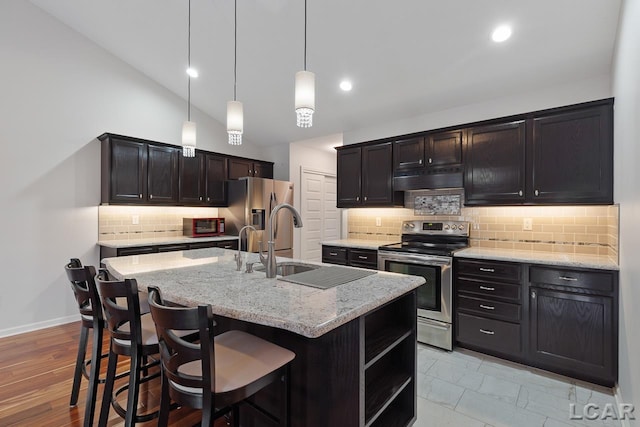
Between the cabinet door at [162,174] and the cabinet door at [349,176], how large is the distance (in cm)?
235

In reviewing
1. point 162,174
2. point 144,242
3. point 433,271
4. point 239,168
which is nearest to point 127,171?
point 162,174

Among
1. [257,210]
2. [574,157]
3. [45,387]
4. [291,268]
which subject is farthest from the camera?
[257,210]

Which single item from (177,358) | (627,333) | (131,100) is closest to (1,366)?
(177,358)

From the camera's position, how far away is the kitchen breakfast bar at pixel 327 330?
4.09ft

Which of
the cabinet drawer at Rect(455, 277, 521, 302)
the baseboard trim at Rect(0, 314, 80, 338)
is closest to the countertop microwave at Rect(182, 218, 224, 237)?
the baseboard trim at Rect(0, 314, 80, 338)

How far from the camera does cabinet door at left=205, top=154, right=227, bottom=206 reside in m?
4.79

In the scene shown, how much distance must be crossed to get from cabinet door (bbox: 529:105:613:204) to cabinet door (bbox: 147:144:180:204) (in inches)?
171

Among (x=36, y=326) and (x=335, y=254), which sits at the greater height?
(x=335, y=254)

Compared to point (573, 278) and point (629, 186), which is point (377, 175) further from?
point (629, 186)

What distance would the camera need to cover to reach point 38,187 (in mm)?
3568

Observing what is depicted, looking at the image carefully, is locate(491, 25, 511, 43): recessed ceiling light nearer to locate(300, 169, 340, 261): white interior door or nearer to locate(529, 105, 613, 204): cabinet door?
locate(529, 105, 613, 204): cabinet door

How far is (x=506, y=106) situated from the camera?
133 inches

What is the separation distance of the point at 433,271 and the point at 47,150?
455 cm

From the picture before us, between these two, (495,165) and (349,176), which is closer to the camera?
(495,165)
